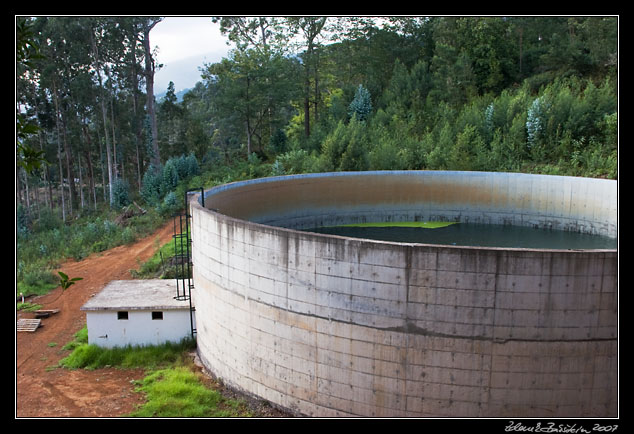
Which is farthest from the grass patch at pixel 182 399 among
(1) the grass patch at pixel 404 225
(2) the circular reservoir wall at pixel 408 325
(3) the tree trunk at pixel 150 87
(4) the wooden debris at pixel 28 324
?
(3) the tree trunk at pixel 150 87

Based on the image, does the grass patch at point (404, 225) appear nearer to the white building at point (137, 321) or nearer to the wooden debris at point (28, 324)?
the white building at point (137, 321)

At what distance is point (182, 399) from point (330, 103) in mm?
30596

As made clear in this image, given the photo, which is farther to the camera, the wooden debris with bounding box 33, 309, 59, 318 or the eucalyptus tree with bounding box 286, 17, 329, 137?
the eucalyptus tree with bounding box 286, 17, 329, 137

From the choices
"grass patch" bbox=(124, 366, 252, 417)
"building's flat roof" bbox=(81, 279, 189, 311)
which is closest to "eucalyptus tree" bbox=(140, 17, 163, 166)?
"building's flat roof" bbox=(81, 279, 189, 311)

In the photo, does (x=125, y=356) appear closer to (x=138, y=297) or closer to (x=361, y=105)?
(x=138, y=297)

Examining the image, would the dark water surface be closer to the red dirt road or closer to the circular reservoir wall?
the red dirt road

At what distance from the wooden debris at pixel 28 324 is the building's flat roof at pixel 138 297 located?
2417 millimetres

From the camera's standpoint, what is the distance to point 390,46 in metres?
39.8

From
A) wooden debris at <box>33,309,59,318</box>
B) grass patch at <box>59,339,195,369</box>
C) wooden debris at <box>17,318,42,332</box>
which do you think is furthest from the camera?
wooden debris at <box>33,309,59,318</box>

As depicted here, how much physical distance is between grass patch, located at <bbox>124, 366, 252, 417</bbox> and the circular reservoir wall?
46cm

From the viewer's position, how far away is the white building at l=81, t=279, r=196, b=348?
12211mm

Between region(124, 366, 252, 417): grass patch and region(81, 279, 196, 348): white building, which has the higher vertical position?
region(81, 279, 196, 348): white building

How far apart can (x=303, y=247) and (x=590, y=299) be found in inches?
171

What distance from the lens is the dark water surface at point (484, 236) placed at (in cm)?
1883
